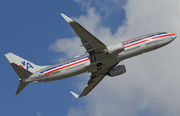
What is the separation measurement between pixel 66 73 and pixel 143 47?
1583 centimetres

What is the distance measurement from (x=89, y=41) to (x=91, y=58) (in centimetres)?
447

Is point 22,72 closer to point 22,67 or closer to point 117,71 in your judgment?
point 22,67

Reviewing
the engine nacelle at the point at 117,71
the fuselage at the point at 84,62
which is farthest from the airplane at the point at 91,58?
the engine nacelle at the point at 117,71

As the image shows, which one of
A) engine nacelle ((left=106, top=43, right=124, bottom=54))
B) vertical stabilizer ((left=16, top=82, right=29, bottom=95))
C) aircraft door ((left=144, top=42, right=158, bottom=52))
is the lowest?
vertical stabilizer ((left=16, top=82, right=29, bottom=95))

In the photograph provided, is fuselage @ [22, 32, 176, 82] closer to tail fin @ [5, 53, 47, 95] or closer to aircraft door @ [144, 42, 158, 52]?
aircraft door @ [144, 42, 158, 52]

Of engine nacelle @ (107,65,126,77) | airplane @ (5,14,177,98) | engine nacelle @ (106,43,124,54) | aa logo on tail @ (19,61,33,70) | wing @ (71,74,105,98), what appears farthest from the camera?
wing @ (71,74,105,98)

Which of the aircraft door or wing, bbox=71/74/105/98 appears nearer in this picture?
the aircraft door

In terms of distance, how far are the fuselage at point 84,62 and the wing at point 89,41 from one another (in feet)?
5.38

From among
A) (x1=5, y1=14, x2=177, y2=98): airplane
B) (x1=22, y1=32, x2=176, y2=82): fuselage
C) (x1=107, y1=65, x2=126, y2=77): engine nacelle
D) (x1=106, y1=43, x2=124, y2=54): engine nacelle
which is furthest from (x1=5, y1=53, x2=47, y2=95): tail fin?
(x1=107, y1=65, x2=126, y2=77): engine nacelle

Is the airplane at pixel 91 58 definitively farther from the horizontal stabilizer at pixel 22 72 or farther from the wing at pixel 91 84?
the wing at pixel 91 84

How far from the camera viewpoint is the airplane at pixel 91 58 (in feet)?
153

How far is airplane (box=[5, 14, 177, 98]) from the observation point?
46625mm

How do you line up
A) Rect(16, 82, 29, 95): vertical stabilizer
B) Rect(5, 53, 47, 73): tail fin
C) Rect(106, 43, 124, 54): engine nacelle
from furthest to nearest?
1. Rect(5, 53, 47, 73): tail fin
2. Rect(16, 82, 29, 95): vertical stabilizer
3. Rect(106, 43, 124, 54): engine nacelle

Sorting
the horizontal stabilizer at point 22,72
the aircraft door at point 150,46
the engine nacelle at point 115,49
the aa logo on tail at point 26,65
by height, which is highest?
the aa logo on tail at point 26,65
